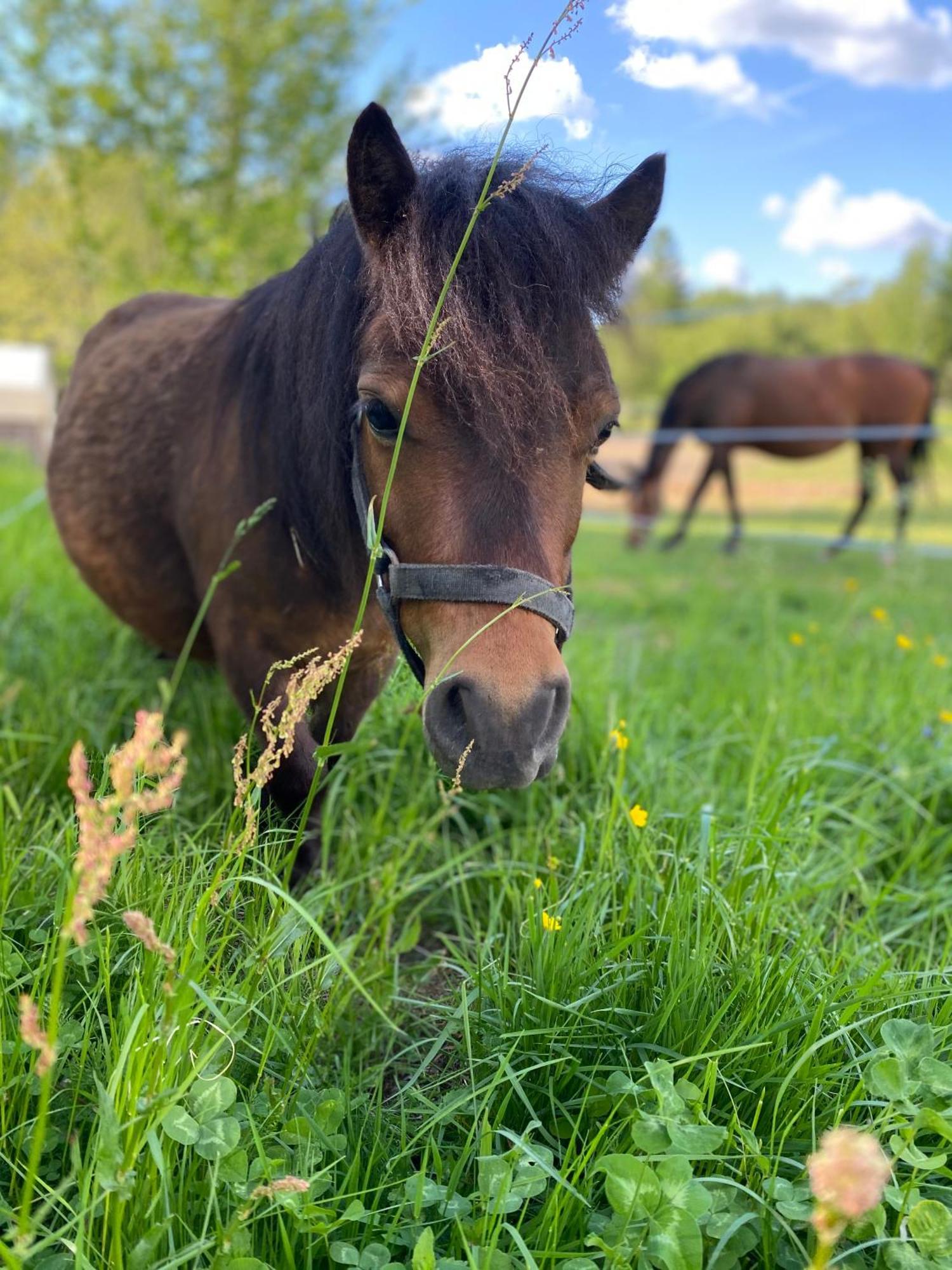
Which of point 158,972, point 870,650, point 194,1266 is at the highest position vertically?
point 158,972

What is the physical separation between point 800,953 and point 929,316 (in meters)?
30.0

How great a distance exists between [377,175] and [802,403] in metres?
10.4

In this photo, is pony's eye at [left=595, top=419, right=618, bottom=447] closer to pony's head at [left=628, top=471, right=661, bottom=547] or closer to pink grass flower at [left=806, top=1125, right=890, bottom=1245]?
pink grass flower at [left=806, top=1125, right=890, bottom=1245]

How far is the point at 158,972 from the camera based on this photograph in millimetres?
1282

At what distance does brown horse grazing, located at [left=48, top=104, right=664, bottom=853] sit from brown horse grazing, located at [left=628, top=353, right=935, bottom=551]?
29.5ft

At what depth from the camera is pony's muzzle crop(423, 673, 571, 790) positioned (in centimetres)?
132

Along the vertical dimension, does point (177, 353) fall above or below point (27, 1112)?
above

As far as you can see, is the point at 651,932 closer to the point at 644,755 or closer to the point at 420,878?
the point at 420,878

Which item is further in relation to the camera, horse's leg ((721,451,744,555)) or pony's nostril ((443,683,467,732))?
horse's leg ((721,451,744,555))

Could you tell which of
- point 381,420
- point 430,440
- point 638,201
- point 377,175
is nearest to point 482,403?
point 430,440

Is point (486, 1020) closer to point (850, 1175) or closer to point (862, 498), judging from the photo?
point (850, 1175)

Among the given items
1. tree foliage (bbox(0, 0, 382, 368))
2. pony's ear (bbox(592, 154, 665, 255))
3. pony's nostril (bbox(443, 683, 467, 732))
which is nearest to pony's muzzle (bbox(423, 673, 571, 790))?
pony's nostril (bbox(443, 683, 467, 732))

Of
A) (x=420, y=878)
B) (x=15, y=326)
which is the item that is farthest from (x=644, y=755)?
(x=15, y=326)

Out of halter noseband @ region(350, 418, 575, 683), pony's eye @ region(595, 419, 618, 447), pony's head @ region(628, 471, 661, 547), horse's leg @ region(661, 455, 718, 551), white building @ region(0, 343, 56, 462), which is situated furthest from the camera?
white building @ region(0, 343, 56, 462)
